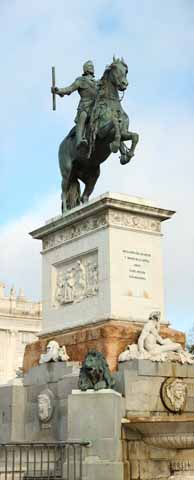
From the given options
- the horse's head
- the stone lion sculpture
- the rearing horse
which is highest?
the horse's head

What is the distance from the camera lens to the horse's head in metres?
16.6

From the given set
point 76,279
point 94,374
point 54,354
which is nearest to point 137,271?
point 76,279

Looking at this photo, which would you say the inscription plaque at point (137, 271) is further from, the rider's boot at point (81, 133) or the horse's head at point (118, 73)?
the horse's head at point (118, 73)

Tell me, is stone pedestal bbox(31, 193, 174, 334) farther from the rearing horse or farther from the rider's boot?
the rider's boot

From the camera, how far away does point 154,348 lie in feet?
46.9

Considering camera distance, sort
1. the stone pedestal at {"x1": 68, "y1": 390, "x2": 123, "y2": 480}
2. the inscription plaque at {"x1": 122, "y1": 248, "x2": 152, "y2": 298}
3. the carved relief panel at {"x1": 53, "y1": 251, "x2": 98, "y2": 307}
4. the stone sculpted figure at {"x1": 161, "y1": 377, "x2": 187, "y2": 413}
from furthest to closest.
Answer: the carved relief panel at {"x1": 53, "y1": 251, "x2": 98, "y2": 307}
the inscription plaque at {"x1": 122, "y1": 248, "x2": 152, "y2": 298}
the stone sculpted figure at {"x1": 161, "y1": 377, "x2": 187, "y2": 413}
the stone pedestal at {"x1": 68, "y1": 390, "x2": 123, "y2": 480}

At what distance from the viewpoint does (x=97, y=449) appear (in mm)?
12844

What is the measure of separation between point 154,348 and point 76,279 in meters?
2.88

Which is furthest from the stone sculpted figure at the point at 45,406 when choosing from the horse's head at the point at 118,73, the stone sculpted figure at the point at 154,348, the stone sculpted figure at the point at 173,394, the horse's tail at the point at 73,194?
the horse's head at the point at 118,73

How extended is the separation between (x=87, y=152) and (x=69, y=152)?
2.52 feet

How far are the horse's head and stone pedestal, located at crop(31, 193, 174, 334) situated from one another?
2531mm

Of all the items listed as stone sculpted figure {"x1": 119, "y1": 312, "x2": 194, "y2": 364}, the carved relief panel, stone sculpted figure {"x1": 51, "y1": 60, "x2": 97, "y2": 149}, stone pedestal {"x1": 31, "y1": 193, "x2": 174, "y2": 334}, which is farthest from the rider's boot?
stone sculpted figure {"x1": 119, "y1": 312, "x2": 194, "y2": 364}

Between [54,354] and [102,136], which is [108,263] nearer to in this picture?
[54,354]

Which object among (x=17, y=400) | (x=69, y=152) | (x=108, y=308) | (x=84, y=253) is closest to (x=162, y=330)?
(x=108, y=308)
